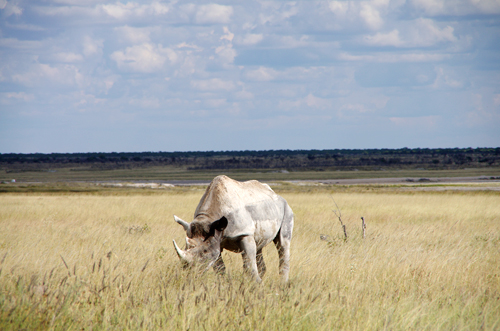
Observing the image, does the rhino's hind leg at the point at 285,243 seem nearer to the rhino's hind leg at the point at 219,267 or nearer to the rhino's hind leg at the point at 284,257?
the rhino's hind leg at the point at 284,257

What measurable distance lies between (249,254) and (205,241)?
77cm

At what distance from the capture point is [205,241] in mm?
6207

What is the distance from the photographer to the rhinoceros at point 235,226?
6.18 m

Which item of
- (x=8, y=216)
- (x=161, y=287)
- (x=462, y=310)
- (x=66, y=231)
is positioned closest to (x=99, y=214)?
(x=8, y=216)

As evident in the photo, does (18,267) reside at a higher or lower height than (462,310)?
higher

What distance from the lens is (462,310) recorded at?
586cm

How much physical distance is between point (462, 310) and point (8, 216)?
55.3 ft

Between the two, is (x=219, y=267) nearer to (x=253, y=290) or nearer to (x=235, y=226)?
(x=235, y=226)

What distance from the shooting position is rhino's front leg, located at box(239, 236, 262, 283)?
6598mm

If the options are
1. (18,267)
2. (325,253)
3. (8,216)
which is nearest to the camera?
(18,267)

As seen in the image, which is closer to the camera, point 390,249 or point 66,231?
point 390,249

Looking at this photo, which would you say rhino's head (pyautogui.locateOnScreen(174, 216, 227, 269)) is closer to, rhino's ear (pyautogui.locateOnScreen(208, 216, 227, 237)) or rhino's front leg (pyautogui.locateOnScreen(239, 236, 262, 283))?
rhino's ear (pyautogui.locateOnScreen(208, 216, 227, 237))

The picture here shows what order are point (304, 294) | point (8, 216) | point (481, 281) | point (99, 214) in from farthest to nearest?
point (99, 214), point (8, 216), point (481, 281), point (304, 294)

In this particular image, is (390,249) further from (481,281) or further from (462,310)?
(462,310)
